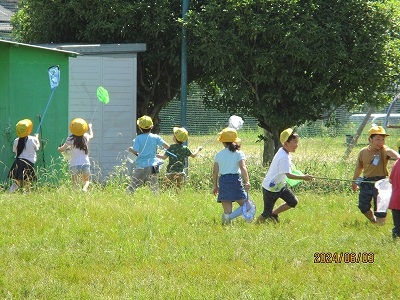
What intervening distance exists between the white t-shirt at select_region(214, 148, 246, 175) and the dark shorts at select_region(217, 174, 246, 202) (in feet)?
0.21

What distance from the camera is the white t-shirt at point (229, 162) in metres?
10.8

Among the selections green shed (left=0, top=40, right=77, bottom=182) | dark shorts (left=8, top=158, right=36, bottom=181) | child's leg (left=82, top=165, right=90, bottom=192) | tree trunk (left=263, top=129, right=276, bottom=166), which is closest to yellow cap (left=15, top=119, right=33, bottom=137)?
dark shorts (left=8, top=158, right=36, bottom=181)

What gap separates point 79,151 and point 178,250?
4.71 metres

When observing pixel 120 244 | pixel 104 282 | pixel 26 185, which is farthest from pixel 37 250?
pixel 26 185

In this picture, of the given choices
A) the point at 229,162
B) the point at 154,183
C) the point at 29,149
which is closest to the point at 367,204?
the point at 229,162

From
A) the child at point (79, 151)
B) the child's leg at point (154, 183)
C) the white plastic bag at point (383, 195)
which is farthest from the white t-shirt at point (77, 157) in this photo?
the white plastic bag at point (383, 195)

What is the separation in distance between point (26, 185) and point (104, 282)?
538 centimetres

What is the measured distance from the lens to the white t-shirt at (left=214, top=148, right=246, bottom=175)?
10781mm

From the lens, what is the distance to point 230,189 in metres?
10.7

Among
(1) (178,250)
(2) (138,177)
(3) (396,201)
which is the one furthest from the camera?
(2) (138,177)

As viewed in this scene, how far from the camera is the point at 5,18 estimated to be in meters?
37.0

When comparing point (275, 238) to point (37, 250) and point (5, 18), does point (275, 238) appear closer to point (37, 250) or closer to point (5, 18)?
point (37, 250)

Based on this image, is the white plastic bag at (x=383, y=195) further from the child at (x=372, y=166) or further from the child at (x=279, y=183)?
the child at (x=279, y=183)

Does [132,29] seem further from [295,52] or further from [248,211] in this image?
[248,211]
